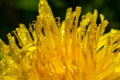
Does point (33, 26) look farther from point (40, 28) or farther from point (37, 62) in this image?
point (37, 62)

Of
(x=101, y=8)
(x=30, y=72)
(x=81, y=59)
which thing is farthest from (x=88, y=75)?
(x=101, y=8)

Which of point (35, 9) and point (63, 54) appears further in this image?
point (35, 9)

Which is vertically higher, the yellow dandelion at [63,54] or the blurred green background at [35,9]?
the blurred green background at [35,9]

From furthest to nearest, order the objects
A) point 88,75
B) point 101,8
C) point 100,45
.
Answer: point 101,8 → point 100,45 → point 88,75

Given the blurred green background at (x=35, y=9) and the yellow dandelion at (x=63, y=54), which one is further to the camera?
the blurred green background at (x=35, y=9)
